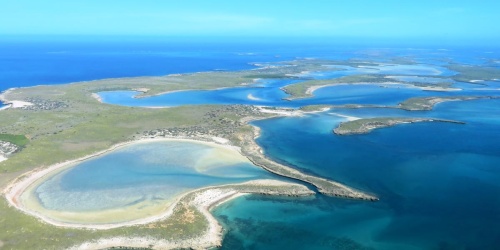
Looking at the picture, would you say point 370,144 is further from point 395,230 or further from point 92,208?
point 92,208

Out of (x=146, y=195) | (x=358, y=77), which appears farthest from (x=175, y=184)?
(x=358, y=77)

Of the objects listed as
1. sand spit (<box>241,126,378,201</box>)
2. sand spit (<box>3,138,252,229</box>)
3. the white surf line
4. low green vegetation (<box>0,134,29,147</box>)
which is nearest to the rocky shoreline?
sand spit (<box>241,126,378,201</box>)

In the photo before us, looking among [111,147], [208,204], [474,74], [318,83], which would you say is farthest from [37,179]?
[474,74]

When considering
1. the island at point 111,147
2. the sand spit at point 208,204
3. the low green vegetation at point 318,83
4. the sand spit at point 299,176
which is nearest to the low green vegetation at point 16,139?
the island at point 111,147

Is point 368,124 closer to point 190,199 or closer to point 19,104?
point 190,199

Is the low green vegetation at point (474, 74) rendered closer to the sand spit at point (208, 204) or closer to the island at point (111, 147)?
the island at point (111, 147)

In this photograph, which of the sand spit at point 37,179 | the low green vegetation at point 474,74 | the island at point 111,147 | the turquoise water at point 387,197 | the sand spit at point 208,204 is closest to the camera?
the sand spit at point 208,204
